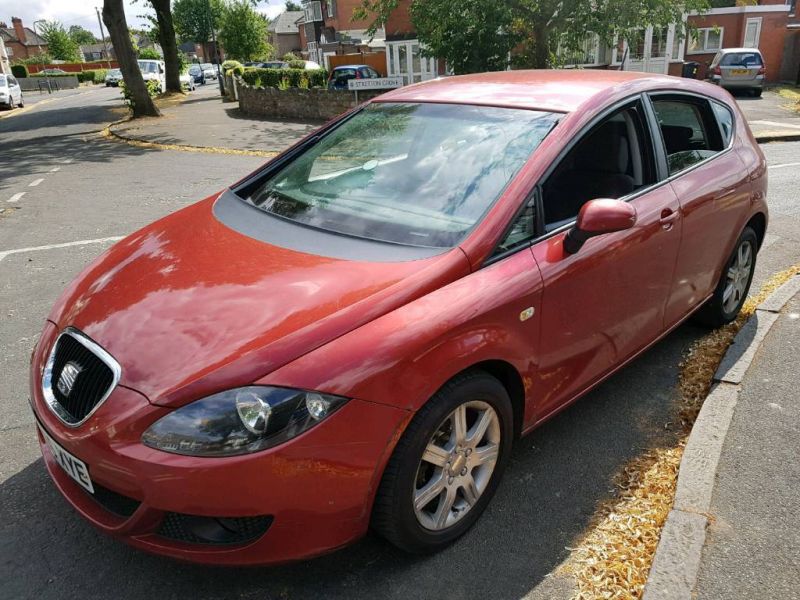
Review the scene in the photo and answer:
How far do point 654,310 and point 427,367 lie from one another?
177cm

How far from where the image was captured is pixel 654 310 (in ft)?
11.5

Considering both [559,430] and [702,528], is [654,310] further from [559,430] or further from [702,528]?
[702,528]

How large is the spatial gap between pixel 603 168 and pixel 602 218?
0.72 m

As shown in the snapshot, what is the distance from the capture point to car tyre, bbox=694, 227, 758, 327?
14.1 ft

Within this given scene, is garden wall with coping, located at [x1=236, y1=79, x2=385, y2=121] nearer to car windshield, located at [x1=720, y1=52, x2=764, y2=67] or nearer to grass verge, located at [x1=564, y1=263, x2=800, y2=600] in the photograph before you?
car windshield, located at [x1=720, y1=52, x2=764, y2=67]

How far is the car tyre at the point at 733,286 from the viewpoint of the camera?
430 cm

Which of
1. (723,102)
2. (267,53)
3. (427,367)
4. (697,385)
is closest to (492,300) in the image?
(427,367)

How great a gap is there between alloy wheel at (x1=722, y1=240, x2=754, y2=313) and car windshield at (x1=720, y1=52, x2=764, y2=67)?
23.7 meters

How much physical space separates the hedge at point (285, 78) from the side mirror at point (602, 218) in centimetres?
1993

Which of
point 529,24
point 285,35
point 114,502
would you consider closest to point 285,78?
point 529,24

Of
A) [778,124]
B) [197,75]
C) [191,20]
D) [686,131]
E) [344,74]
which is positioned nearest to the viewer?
[686,131]

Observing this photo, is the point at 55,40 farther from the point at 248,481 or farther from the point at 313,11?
the point at 248,481

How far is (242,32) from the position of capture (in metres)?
59.8

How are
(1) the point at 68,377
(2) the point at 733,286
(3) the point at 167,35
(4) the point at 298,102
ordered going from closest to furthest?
(1) the point at 68,377 → (2) the point at 733,286 → (4) the point at 298,102 → (3) the point at 167,35
